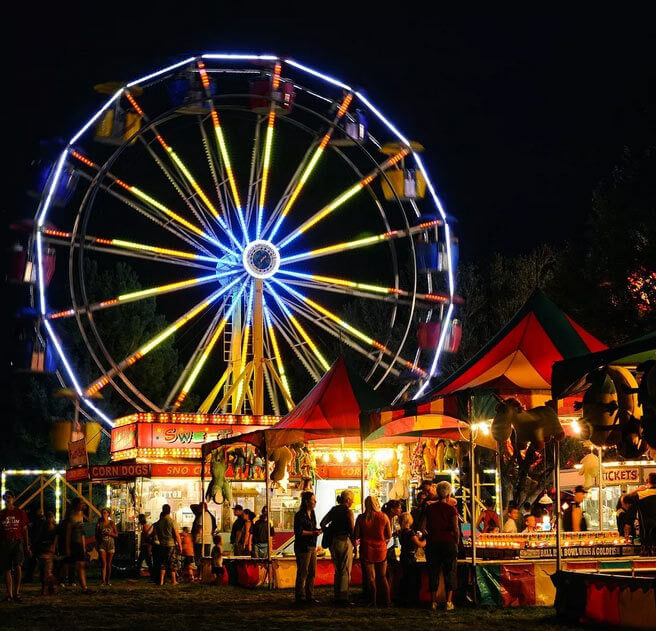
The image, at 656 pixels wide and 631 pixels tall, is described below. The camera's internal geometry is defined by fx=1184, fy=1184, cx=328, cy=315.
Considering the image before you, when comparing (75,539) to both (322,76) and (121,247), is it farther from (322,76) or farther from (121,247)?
(322,76)

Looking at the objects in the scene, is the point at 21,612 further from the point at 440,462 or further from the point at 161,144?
the point at 161,144

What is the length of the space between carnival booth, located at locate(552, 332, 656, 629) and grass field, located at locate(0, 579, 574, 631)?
1.34ft

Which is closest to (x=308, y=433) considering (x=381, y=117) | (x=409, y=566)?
(x=409, y=566)

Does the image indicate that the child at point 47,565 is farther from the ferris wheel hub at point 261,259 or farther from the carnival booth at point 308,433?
the ferris wheel hub at point 261,259

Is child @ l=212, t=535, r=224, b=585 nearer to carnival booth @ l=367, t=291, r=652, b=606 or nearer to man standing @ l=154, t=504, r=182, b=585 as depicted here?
man standing @ l=154, t=504, r=182, b=585

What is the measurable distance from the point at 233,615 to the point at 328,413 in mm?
5278

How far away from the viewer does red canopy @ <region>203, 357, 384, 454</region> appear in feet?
58.8

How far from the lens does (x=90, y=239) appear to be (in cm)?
2430

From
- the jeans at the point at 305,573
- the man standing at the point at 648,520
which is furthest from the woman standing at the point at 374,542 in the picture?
the man standing at the point at 648,520

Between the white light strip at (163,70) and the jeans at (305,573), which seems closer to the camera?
the jeans at (305,573)

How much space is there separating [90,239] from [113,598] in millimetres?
9618

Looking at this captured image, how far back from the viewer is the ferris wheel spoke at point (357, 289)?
2609 centimetres

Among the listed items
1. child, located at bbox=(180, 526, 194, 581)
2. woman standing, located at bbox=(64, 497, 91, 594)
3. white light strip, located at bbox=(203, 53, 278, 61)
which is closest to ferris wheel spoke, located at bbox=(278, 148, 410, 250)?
white light strip, located at bbox=(203, 53, 278, 61)

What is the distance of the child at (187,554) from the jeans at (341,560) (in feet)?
23.0
